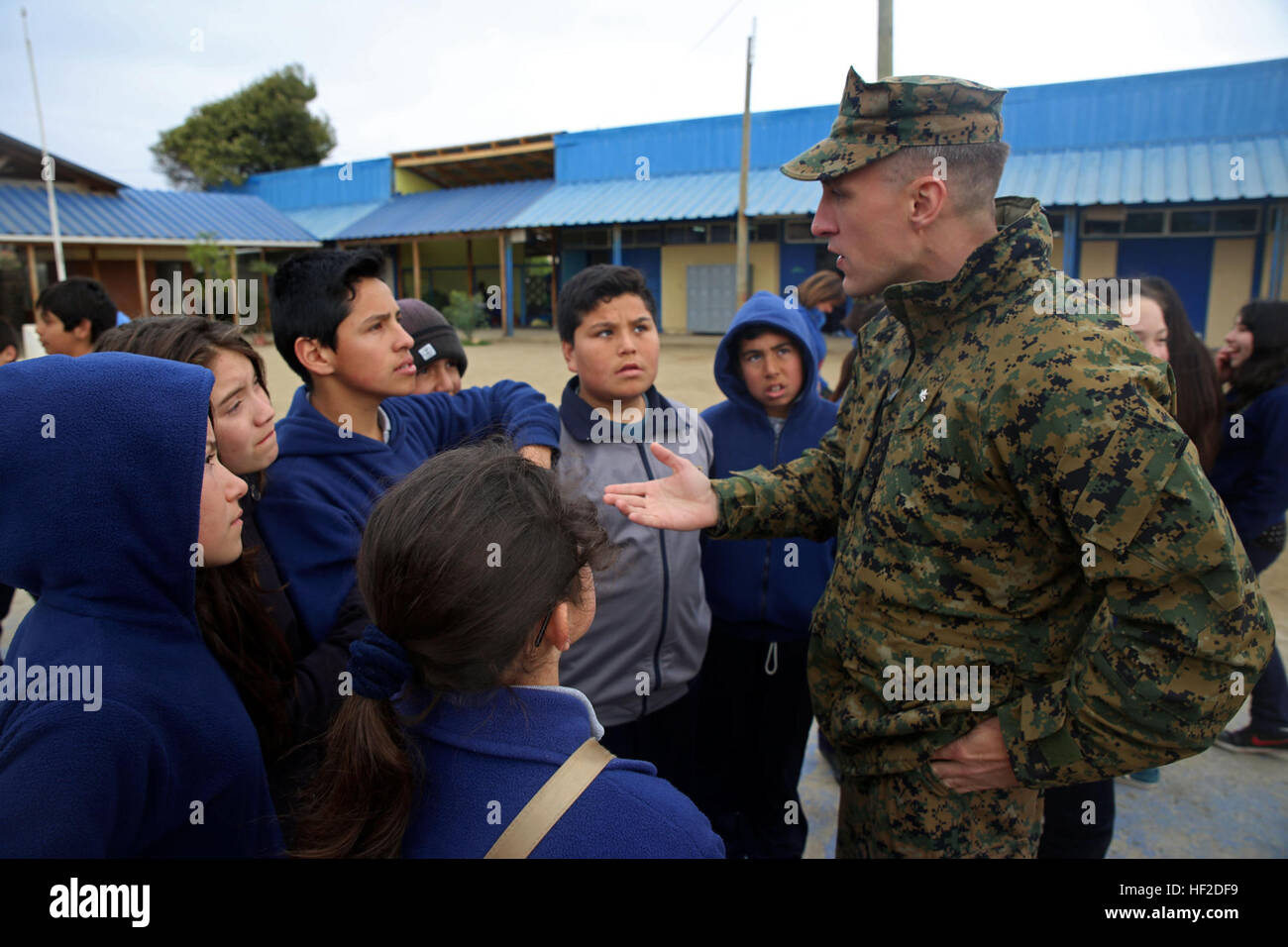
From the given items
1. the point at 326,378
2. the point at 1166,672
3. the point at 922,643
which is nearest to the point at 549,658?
the point at 922,643

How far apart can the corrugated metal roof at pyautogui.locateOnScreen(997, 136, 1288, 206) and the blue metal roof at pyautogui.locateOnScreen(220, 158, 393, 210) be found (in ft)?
61.0

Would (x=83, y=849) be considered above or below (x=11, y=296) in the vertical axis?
below

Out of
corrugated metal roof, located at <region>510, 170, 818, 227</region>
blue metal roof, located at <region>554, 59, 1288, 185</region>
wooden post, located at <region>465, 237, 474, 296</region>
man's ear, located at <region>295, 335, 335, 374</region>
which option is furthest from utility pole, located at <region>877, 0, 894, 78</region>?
wooden post, located at <region>465, 237, 474, 296</region>

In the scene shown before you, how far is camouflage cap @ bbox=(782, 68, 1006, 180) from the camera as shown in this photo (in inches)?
61.6

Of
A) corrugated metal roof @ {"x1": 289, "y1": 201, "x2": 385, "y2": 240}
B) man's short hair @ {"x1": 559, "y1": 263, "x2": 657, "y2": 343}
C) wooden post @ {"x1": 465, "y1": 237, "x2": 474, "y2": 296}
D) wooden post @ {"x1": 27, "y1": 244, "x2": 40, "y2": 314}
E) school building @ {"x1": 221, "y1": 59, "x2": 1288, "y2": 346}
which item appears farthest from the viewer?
corrugated metal roof @ {"x1": 289, "y1": 201, "x2": 385, "y2": 240}

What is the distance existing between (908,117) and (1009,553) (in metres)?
0.91

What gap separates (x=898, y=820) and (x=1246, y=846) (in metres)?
1.90

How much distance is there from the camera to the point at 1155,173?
13.9 meters

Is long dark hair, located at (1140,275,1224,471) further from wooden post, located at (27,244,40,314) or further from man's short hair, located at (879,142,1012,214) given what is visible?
wooden post, located at (27,244,40,314)

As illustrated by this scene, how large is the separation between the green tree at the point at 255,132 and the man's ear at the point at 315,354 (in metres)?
36.3

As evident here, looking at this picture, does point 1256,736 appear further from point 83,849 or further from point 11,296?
point 11,296

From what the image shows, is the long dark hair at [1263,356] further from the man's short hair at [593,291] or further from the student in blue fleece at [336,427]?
the student in blue fleece at [336,427]
